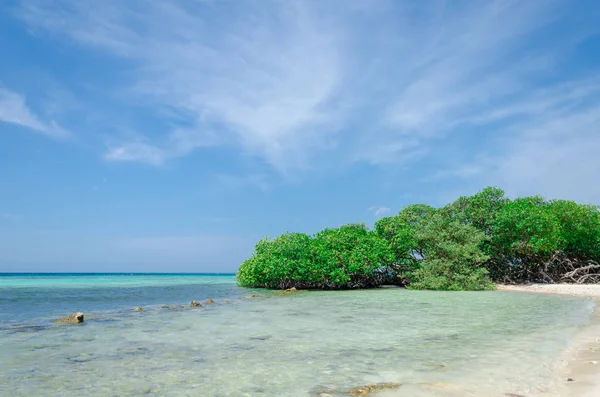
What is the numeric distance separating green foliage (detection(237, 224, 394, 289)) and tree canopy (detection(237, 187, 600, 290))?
0.07m

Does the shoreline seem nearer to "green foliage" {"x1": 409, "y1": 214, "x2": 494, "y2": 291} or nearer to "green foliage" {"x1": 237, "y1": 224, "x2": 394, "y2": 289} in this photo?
"green foliage" {"x1": 409, "y1": 214, "x2": 494, "y2": 291}

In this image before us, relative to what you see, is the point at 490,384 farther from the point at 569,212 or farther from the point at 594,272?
the point at 594,272

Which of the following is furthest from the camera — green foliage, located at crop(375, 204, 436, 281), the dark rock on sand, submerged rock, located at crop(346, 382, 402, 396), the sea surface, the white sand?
green foliage, located at crop(375, 204, 436, 281)

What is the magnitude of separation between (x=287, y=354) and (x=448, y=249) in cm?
2150

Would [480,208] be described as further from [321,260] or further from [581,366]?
[581,366]

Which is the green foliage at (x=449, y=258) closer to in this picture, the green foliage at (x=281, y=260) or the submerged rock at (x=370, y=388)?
the green foliage at (x=281, y=260)

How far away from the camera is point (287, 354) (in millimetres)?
7902

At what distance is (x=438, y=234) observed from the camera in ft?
92.9

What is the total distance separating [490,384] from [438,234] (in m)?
23.6

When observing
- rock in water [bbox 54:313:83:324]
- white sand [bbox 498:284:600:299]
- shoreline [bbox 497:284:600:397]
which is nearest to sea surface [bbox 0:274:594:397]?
shoreline [bbox 497:284:600:397]

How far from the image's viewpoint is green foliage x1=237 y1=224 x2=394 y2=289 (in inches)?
1097

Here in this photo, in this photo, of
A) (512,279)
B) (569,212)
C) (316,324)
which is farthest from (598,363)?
(512,279)

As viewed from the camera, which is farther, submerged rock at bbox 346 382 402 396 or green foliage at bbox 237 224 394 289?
green foliage at bbox 237 224 394 289

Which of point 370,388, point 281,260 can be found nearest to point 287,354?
point 370,388
